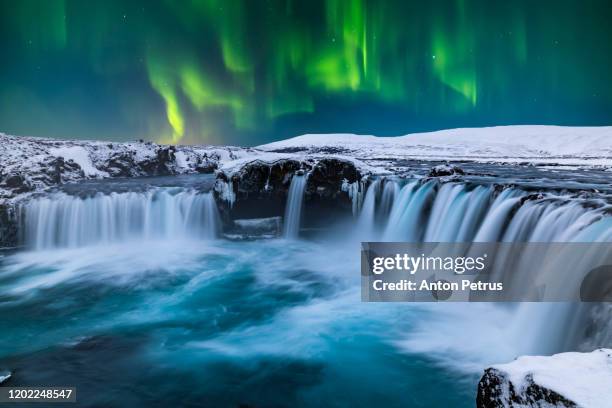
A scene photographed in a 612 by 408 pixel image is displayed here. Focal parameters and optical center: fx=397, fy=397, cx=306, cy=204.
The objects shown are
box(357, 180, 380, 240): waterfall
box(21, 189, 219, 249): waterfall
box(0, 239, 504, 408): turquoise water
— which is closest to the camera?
box(0, 239, 504, 408): turquoise water

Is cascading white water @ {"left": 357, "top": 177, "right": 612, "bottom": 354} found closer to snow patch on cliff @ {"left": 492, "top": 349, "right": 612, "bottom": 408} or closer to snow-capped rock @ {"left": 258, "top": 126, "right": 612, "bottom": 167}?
snow patch on cliff @ {"left": 492, "top": 349, "right": 612, "bottom": 408}

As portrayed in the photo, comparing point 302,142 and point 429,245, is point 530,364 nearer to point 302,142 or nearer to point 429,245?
point 429,245

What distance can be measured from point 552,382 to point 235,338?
6867 mm

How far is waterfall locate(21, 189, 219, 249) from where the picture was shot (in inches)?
635

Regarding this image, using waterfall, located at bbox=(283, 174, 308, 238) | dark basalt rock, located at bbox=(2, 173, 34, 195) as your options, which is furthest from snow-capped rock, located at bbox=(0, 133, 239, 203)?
waterfall, located at bbox=(283, 174, 308, 238)

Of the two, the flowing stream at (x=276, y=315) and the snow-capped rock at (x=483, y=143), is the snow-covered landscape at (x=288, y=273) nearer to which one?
the flowing stream at (x=276, y=315)

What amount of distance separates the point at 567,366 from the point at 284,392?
459 cm

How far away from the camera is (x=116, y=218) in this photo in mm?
17328

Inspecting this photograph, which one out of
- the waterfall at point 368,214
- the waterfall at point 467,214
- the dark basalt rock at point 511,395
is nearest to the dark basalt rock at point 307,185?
the waterfall at point 368,214

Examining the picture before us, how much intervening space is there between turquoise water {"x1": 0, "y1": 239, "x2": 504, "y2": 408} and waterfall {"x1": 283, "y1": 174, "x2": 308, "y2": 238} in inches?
112

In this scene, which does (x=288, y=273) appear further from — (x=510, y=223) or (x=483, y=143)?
(x=483, y=143)

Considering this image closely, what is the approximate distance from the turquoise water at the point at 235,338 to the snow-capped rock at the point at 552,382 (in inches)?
138

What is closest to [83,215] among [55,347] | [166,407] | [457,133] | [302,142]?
[55,347]

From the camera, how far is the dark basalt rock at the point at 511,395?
251cm
